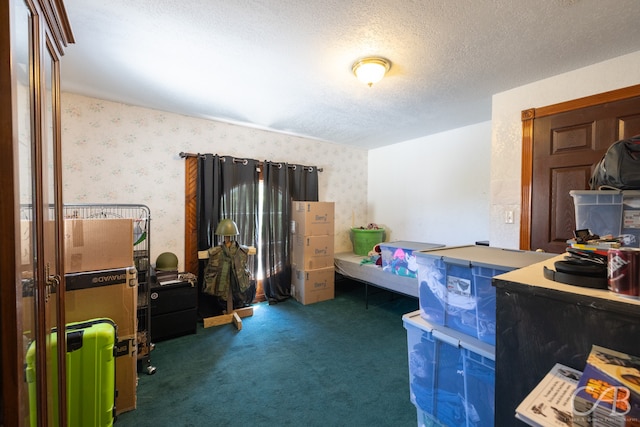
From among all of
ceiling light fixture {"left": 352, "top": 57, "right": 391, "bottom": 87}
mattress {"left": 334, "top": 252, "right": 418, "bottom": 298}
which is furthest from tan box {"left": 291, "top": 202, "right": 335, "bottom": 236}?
ceiling light fixture {"left": 352, "top": 57, "right": 391, "bottom": 87}

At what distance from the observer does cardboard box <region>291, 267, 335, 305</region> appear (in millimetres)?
3609

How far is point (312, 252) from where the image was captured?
3670mm

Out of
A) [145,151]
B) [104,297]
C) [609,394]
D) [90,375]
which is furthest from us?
[145,151]

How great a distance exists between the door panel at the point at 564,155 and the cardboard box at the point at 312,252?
226 cm

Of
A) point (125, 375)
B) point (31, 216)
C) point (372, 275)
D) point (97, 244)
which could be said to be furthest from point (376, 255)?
point (31, 216)

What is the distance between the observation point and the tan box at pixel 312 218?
364cm

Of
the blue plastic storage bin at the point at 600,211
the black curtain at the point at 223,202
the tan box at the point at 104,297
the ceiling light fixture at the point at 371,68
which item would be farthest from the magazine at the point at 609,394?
the black curtain at the point at 223,202

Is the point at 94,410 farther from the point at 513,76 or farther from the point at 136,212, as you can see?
the point at 513,76

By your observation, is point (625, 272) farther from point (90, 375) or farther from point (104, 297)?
point (104, 297)

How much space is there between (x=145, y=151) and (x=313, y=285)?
8.23 ft

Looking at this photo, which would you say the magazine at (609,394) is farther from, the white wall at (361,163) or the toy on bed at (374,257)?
the toy on bed at (374,257)

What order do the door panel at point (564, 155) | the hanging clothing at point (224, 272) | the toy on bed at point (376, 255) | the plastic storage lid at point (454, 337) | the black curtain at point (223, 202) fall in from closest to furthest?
the plastic storage lid at point (454, 337) < the door panel at point (564, 155) < the hanging clothing at point (224, 272) < the black curtain at point (223, 202) < the toy on bed at point (376, 255)

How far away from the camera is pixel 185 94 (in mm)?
2516

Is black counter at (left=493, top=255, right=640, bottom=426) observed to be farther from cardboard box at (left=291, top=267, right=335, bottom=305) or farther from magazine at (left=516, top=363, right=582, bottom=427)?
cardboard box at (left=291, top=267, right=335, bottom=305)
